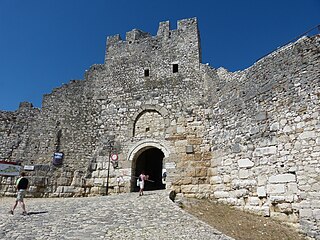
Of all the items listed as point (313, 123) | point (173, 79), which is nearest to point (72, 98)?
point (173, 79)

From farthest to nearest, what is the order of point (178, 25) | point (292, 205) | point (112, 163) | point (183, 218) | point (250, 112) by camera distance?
point (178, 25) < point (112, 163) < point (250, 112) < point (292, 205) < point (183, 218)

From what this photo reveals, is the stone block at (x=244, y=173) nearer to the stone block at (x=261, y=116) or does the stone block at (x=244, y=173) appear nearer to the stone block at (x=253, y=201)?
the stone block at (x=253, y=201)

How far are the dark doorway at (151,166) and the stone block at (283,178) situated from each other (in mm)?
6145

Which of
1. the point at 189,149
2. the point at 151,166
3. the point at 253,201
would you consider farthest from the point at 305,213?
the point at 151,166

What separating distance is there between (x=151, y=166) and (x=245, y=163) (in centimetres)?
652

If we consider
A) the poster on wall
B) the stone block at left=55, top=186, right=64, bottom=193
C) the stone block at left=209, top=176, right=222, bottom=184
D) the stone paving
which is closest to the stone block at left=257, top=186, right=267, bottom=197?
the stone block at left=209, top=176, right=222, bottom=184

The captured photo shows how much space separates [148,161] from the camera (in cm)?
1477

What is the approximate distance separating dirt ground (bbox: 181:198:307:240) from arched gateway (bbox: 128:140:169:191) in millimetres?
3163

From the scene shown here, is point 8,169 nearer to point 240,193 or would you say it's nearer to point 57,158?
point 57,158

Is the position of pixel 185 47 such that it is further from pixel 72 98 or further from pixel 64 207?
pixel 64 207

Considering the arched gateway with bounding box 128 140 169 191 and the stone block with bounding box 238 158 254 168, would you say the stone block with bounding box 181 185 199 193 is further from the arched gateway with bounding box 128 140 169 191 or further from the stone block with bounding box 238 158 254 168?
the stone block with bounding box 238 158 254 168

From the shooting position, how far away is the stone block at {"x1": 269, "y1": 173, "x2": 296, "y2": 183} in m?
8.18

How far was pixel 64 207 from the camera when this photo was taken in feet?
27.5

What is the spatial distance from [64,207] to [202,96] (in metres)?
7.15
